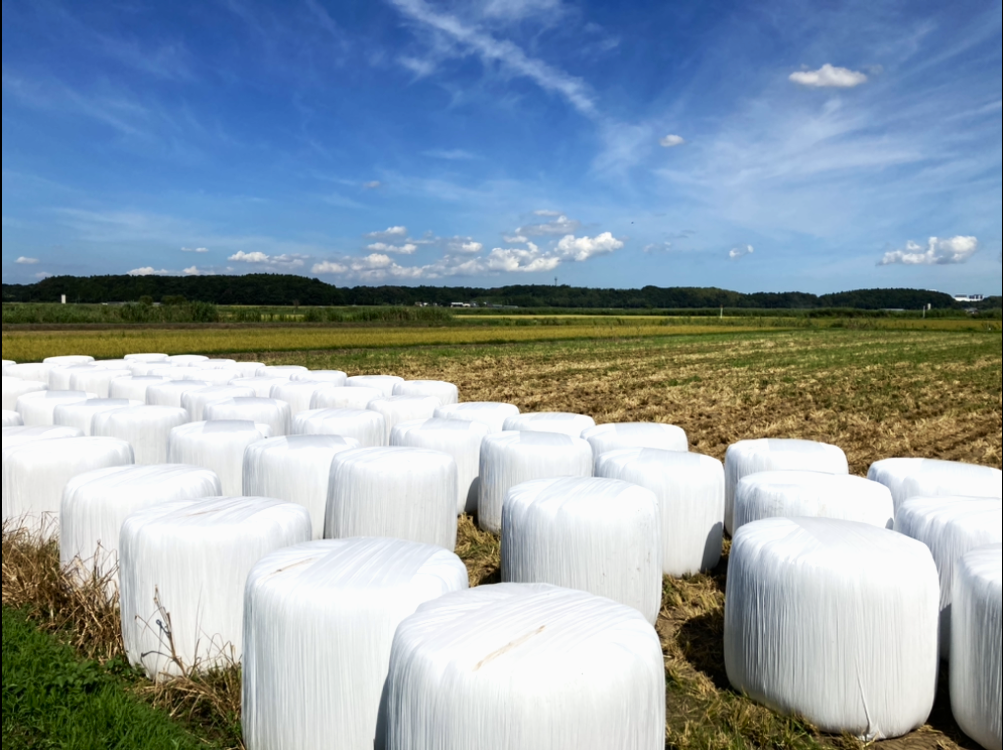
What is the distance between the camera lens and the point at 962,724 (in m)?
3.32

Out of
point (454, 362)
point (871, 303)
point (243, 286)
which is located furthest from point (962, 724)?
Answer: point (871, 303)

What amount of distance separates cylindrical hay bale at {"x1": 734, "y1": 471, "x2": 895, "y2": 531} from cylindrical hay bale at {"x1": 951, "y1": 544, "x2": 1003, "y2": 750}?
46.8 inches

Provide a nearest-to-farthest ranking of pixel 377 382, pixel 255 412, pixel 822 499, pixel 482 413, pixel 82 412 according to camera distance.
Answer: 1. pixel 822 499
2. pixel 82 412
3. pixel 255 412
4. pixel 482 413
5. pixel 377 382

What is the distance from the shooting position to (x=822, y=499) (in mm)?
4562

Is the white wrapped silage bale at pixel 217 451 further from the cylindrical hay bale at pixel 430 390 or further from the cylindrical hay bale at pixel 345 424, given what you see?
the cylindrical hay bale at pixel 430 390

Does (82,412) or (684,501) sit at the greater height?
(82,412)

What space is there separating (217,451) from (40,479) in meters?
1.29

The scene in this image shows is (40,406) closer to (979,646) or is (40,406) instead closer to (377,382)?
(377,382)

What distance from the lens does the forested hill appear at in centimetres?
9256

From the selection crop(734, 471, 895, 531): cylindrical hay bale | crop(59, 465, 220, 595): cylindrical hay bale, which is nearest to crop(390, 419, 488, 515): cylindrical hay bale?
crop(59, 465, 220, 595): cylindrical hay bale

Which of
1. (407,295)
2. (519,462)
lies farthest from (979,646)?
(407,295)

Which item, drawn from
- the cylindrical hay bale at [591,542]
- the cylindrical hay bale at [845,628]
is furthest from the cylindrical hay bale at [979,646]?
the cylindrical hay bale at [591,542]

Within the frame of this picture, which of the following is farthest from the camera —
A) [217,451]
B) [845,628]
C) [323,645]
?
[217,451]

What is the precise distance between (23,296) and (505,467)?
344 ft
